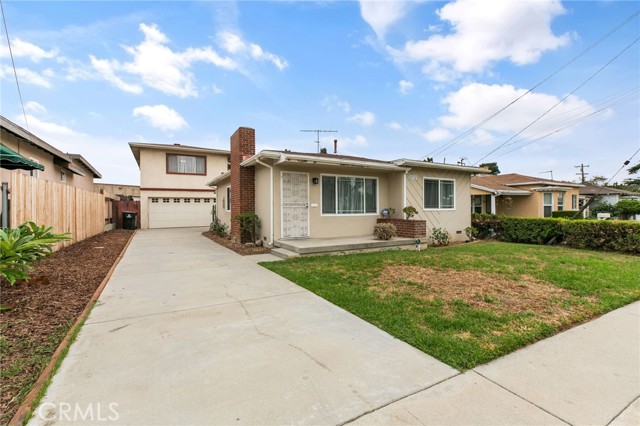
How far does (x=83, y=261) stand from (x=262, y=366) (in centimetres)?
678

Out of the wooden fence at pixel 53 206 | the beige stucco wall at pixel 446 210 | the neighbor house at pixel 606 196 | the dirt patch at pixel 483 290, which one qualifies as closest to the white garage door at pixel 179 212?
the wooden fence at pixel 53 206

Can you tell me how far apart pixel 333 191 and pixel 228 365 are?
7.69 meters

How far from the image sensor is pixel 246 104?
13.7m

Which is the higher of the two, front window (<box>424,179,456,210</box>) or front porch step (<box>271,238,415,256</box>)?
front window (<box>424,179,456,210</box>)

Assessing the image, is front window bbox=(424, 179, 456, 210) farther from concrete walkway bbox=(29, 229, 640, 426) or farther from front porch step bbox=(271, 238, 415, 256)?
concrete walkway bbox=(29, 229, 640, 426)

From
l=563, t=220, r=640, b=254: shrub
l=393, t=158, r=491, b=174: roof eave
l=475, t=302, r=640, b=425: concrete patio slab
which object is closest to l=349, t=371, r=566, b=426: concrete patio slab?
l=475, t=302, r=640, b=425: concrete patio slab

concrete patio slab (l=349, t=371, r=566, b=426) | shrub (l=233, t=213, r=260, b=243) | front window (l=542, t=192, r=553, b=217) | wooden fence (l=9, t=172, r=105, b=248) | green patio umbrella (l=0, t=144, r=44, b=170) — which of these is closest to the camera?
concrete patio slab (l=349, t=371, r=566, b=426)

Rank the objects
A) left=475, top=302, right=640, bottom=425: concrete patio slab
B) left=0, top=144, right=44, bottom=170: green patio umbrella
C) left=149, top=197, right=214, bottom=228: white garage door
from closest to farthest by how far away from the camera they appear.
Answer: left=475, top=302, right=640, bottom=425: concrete patio slab
left=0, top=144, right=44, bottom=170: green patio umbrella
left=149, top=197, right=214, bottom=228: white garage door

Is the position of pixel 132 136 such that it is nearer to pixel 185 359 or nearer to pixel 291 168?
pixel 291 168

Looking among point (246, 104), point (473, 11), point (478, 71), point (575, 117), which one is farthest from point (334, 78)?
point (575, 117)

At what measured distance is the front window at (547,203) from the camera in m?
17.3

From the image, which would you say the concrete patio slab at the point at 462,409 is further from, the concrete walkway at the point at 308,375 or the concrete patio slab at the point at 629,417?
the concrete patio slab at the point at 629,417

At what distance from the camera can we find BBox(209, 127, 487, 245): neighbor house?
8.88m

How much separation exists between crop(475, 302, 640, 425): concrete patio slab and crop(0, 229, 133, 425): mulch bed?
3.57 m
